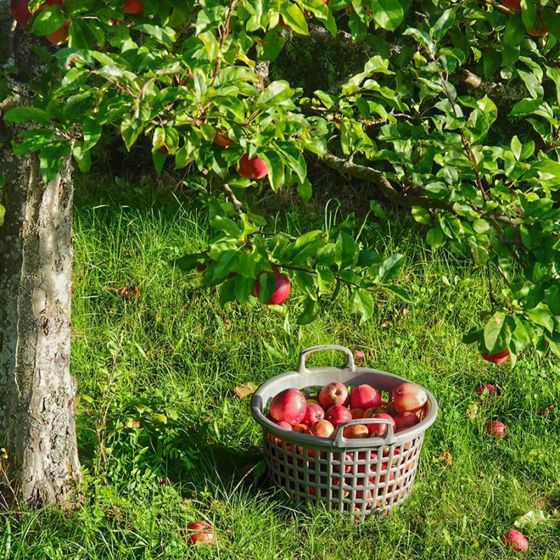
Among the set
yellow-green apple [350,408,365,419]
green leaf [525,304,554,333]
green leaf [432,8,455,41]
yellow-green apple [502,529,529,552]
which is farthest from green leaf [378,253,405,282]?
yellow-green apple [502,529,529,552]

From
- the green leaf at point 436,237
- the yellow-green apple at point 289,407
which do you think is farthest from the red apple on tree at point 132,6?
the yellow-green apple at point 289,407

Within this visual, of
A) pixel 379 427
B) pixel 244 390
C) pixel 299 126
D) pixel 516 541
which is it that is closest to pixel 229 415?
pixel 244 390

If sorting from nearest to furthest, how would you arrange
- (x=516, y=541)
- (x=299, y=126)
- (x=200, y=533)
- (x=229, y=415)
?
(x=299, y=126), (x=200, y=533), (x=516, y=541), (x=229, y=415)

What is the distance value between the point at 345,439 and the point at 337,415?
0.71 feet

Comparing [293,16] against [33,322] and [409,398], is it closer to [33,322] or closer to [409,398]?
[33,322]

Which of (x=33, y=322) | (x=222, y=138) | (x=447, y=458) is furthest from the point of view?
(x=447, y=458)

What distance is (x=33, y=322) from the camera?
7.64ft

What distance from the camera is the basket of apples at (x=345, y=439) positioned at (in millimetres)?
2531

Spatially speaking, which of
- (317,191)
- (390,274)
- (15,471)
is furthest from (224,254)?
(317,191)

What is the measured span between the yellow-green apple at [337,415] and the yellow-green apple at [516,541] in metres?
0.55

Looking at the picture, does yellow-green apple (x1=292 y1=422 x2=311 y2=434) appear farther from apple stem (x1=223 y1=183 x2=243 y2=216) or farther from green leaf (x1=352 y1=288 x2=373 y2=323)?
green leaf (x1=352 y1=288 x2=373 y2=323)

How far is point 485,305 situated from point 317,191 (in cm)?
133

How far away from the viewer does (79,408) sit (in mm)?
3000

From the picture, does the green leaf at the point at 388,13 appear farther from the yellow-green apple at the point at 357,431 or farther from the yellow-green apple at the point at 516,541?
the yellow-green apple at the point at 516,541
